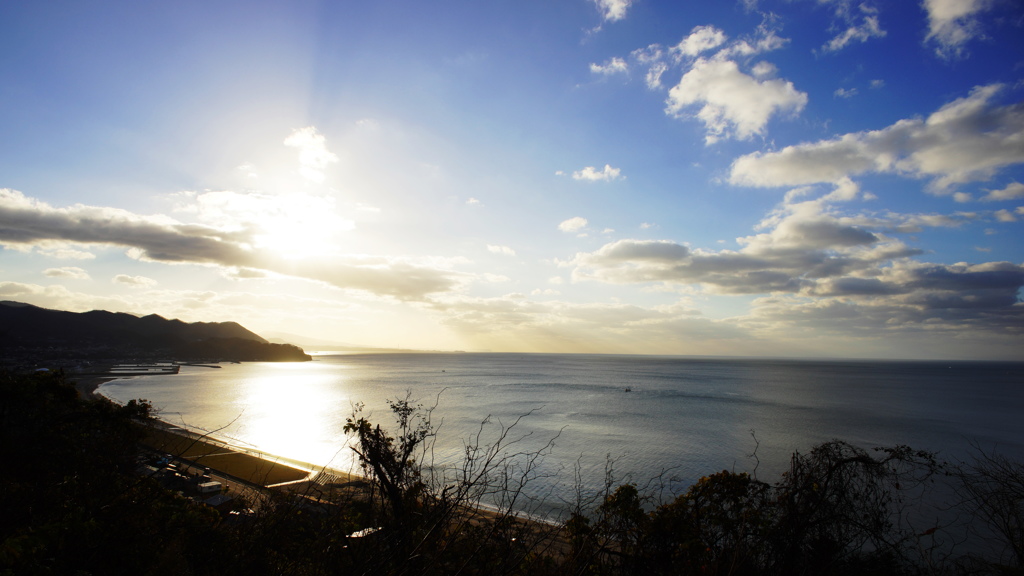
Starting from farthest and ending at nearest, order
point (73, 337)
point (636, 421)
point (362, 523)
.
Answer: point (73, 337), point (636, 421), point (362, 523)

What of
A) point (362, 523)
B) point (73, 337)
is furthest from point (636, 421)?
point (73, 337)

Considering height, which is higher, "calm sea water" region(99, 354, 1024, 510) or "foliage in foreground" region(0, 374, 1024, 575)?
"foliage in foreground" region(0, 374, 1024, 575)

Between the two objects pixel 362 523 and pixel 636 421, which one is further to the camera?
pixel 636 421

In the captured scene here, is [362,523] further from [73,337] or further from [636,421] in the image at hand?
[73,337]

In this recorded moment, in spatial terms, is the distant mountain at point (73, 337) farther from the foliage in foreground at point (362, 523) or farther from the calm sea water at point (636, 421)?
the foliage in foreground at point (362, 523)

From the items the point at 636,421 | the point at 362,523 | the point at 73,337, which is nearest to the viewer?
the point at 362,523

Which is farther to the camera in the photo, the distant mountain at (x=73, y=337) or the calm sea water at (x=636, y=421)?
the distant mountain at (x=73, y=337)

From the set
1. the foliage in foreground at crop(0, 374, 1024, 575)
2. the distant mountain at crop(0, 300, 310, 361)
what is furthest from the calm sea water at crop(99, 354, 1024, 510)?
the distant mountain at crop(0, 300, 310, 361)

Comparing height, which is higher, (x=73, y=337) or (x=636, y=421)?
(x=73, y=337)

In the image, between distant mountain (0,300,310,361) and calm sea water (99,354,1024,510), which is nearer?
calm sea water (99,354,1024,510)

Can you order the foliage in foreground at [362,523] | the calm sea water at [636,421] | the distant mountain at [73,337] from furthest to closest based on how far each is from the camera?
the distant mountain at [73,337], the calm sea water at [636,421], the foliage in foreground at [362,523]

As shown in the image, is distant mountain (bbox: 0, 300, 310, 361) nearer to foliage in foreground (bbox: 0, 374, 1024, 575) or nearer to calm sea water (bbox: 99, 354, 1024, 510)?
calm sea water (bbox: 99, 354, 1024, 510)

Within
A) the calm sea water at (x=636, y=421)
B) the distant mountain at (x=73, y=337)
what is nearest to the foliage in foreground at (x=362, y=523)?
the calm sea water at (x=636, y=421)

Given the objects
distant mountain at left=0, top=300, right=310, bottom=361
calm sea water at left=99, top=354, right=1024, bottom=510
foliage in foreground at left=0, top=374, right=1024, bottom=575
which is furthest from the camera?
distant mountain at left=0, top=300, right=310, bottom=361
